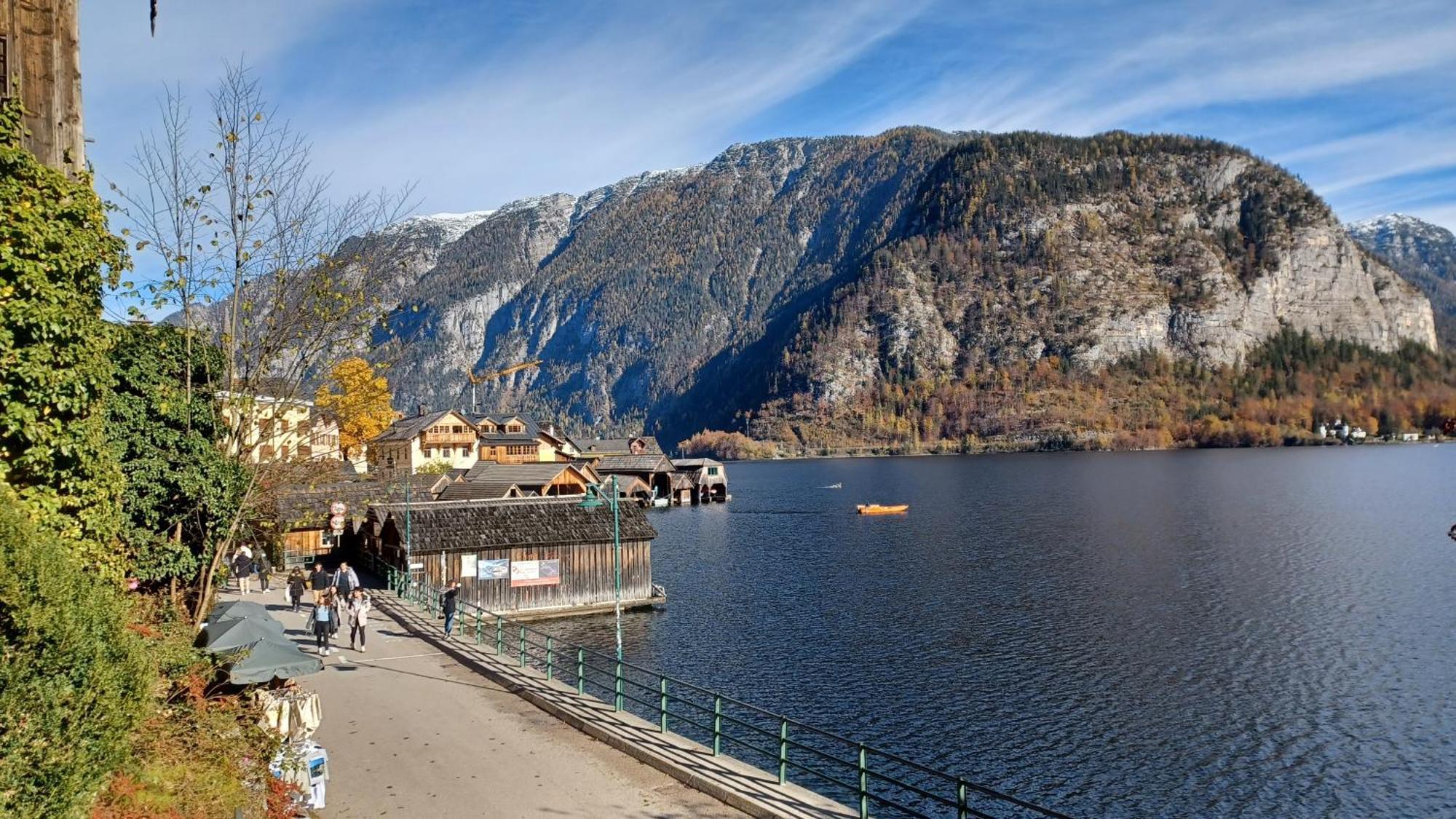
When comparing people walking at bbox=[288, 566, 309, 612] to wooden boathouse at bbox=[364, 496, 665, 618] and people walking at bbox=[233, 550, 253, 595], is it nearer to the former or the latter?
people walking at bbox=[233, 550, 253, 595]

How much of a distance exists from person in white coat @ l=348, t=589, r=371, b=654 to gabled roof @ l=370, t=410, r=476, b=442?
65769 millimetres

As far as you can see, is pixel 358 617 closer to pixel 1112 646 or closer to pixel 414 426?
pixel 1112 646

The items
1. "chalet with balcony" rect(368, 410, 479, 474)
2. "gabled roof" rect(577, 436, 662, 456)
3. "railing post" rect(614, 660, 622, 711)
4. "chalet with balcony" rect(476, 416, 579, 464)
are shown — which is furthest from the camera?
"gabled roof" rect(577, 436, 662, 456)

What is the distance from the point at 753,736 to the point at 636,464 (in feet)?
319

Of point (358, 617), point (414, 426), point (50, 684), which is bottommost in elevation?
point (358, 617)

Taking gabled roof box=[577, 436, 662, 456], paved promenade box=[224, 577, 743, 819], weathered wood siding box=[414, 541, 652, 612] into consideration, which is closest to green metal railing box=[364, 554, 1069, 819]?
paved promenade box=[224, 577, 743, 819]

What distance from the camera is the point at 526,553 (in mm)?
42250

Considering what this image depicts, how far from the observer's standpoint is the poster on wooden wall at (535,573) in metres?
42.0

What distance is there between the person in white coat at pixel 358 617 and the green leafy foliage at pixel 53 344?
655 inches

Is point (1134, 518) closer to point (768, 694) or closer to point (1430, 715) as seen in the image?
point (1430, 715)

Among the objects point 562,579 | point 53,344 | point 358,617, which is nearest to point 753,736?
point 358,617

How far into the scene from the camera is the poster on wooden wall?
4203cm

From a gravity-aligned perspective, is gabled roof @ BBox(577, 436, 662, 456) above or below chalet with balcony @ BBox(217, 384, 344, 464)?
below

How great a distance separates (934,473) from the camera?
17338 centimetres
